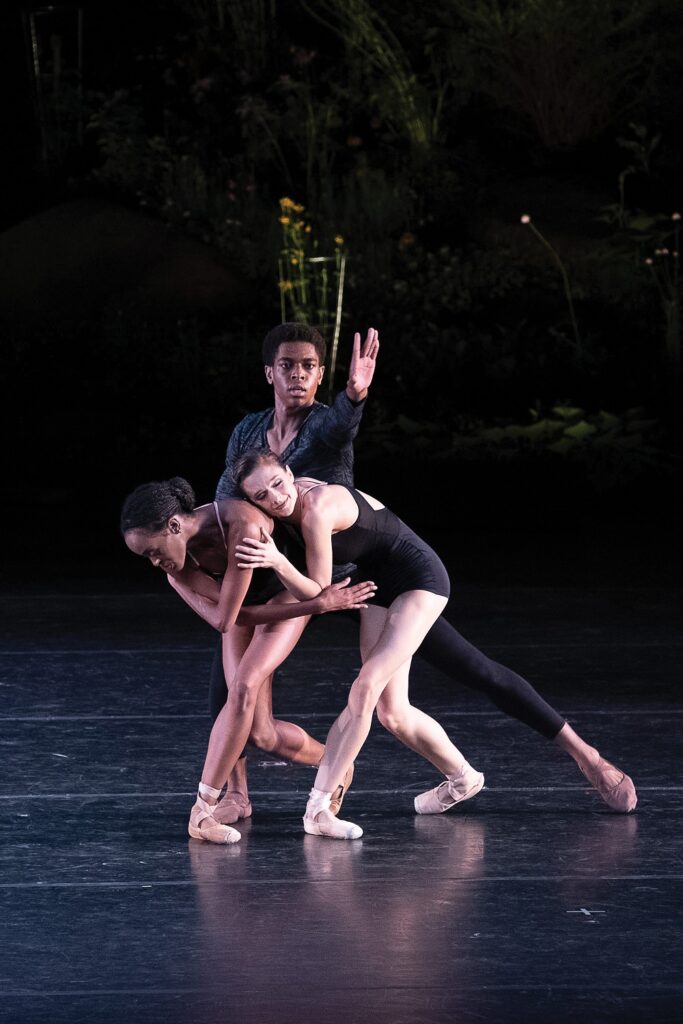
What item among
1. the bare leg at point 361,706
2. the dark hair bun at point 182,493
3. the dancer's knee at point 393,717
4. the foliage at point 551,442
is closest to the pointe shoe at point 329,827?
the bare leg at point 361,706

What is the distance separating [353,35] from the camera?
1566 centimetres

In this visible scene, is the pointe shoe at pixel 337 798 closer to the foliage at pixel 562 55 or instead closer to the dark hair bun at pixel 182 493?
the dark hair bun at pixel 182 493

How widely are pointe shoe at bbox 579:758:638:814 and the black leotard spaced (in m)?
0.63

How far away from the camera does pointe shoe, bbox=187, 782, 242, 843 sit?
15.1 feet

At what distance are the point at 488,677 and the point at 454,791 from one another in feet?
1.07

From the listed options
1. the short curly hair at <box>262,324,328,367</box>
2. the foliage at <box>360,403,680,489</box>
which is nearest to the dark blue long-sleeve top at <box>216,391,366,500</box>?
the short curly hair at <box>262,324,328,367</box>

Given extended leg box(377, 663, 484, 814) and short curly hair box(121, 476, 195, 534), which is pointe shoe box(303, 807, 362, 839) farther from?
short curly hair box(121, 476, 195, 534)

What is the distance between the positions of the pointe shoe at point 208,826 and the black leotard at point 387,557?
69 centimetres

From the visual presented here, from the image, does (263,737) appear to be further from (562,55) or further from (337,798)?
(562,55)

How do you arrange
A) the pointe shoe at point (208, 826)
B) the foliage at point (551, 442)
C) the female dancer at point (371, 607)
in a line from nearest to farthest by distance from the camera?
the female dancer at point (371, 607) → the pointe shoe at point (208, 826) → the foliage at point (551, 442)

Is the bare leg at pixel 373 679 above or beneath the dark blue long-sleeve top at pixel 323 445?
beneath

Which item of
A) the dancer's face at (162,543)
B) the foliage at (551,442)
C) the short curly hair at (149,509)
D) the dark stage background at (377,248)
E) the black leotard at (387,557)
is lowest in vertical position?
the foliage at (551,442)

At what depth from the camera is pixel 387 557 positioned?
15.7ft

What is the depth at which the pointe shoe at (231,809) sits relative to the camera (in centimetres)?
482
